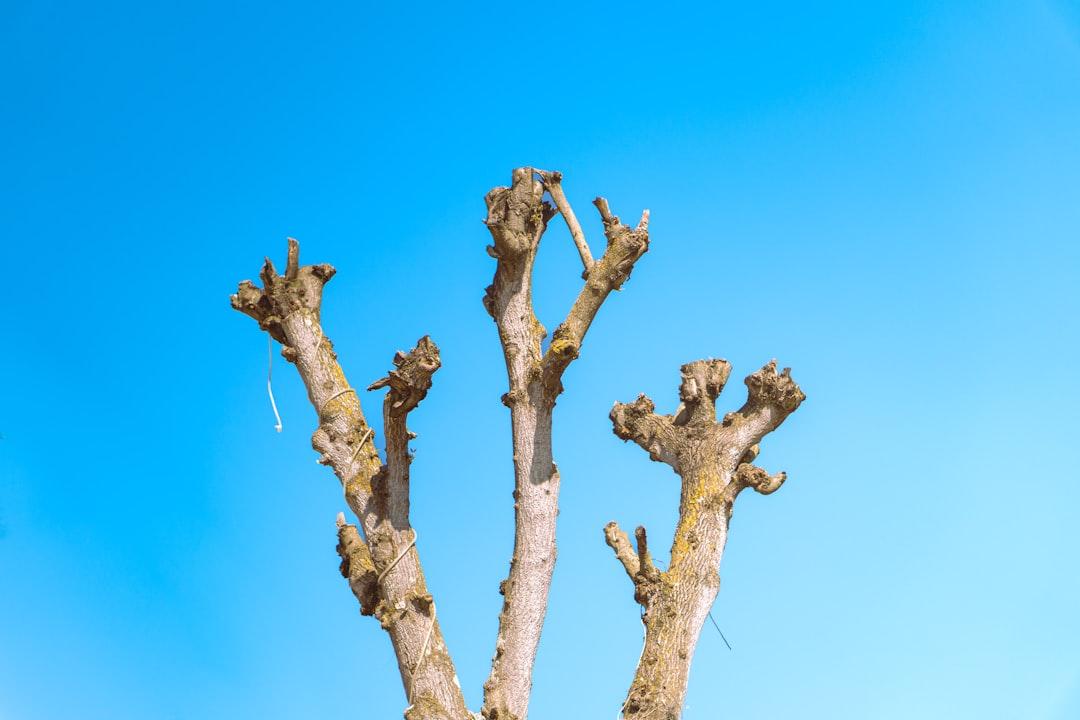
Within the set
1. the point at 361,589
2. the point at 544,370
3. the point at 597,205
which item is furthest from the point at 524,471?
the point at 597,205

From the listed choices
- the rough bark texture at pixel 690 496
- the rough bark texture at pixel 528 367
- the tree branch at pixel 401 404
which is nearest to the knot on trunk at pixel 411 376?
the tree branch at pixel 401 404

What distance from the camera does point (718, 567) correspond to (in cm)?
735

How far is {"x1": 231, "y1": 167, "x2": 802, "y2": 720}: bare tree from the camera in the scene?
6.88 metres

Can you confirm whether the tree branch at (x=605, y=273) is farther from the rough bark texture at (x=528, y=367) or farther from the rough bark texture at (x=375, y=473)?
the rough bark texture at (x=375, y=473)

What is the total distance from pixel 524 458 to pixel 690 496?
4.17 feet

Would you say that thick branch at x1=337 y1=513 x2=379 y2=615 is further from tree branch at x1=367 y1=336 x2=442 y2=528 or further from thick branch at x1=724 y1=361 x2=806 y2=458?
thick branch at x1=724 y1=361 x2=806 y2=458

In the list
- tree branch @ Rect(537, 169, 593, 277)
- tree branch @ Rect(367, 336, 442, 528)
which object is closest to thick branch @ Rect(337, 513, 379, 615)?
tree branch @ Rect(367, 336, 442, 528)

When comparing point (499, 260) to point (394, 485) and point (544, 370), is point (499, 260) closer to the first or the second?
point (544, 370)

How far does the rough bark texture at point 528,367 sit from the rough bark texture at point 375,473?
18.7 inches

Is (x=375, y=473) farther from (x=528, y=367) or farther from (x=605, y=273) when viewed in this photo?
(x=605, y=273)

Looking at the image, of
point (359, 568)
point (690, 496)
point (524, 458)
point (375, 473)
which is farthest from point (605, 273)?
point (359, 568)

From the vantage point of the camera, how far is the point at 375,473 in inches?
284

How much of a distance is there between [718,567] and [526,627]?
4.75 feet

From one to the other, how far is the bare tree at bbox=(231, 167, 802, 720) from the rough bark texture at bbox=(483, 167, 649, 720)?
1 centimetres
